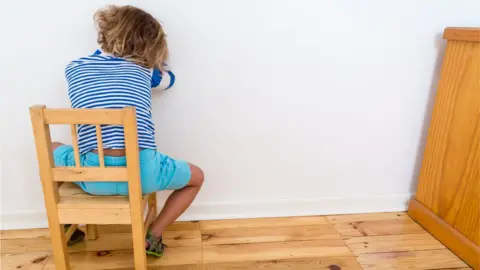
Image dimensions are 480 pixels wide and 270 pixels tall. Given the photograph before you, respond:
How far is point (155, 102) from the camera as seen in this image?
1.40 m

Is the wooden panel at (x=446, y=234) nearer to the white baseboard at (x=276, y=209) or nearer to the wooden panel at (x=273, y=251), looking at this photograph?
the white baseboard at (x=276, y=209)

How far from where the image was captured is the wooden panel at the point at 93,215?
104cm

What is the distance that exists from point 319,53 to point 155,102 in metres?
0.69

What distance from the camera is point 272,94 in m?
1.45

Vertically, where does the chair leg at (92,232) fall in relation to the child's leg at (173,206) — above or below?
below

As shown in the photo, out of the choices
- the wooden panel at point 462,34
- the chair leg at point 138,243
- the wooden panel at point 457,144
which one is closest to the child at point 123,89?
the chair leg at point 138,243

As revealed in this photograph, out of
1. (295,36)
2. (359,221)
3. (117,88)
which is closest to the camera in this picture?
(117,88)

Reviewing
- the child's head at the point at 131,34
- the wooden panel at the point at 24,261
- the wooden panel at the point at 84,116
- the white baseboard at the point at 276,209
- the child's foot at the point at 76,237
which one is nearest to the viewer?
the wooden panel at the point at 84,116

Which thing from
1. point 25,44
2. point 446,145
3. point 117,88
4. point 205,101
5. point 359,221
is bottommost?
point 359,221

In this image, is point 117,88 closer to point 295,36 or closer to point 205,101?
point 205,101

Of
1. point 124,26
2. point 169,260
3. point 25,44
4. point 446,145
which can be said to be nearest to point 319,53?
point 446,145

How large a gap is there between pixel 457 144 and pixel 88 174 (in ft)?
4.34

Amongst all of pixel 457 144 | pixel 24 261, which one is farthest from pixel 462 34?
pixel 24 261

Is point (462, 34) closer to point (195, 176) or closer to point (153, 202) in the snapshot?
point (195, 176)
